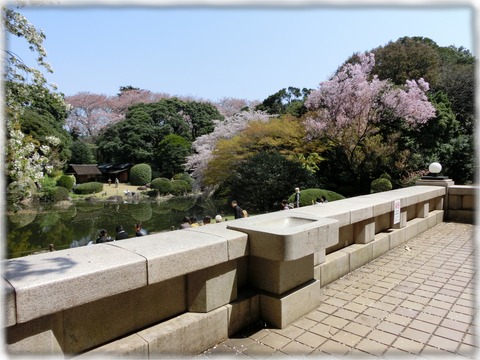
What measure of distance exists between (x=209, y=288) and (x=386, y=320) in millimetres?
1934

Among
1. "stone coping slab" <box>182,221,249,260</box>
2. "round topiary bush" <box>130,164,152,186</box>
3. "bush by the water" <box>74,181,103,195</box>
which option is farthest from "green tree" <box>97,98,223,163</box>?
"stone coping slab" <box>182,221,249,260</box>

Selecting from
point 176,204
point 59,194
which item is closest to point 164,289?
point 176,204

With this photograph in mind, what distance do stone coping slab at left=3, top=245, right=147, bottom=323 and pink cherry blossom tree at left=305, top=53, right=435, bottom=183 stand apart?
17.8 metres

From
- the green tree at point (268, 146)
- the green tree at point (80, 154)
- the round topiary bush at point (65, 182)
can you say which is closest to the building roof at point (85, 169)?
the green tree at point (80, 154)

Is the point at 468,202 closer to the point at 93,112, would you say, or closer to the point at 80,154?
the point at 80,154

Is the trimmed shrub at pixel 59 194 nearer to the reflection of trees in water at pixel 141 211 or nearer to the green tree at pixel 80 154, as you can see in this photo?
the reflection of trees in water at pixel 141 211

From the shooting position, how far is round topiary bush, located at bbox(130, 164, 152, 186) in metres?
39.9

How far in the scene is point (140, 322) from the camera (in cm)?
265

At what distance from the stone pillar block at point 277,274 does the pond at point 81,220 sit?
544 inches

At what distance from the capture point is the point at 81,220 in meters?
23.6

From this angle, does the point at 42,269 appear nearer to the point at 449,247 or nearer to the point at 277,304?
the point at 277,304

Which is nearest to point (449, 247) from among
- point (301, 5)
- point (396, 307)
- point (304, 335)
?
point (396, 307)

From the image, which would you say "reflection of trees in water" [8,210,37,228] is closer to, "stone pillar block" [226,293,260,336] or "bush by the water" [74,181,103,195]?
"bush by the water" [74,181,103,195]

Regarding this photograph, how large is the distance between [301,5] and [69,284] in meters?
2.27
